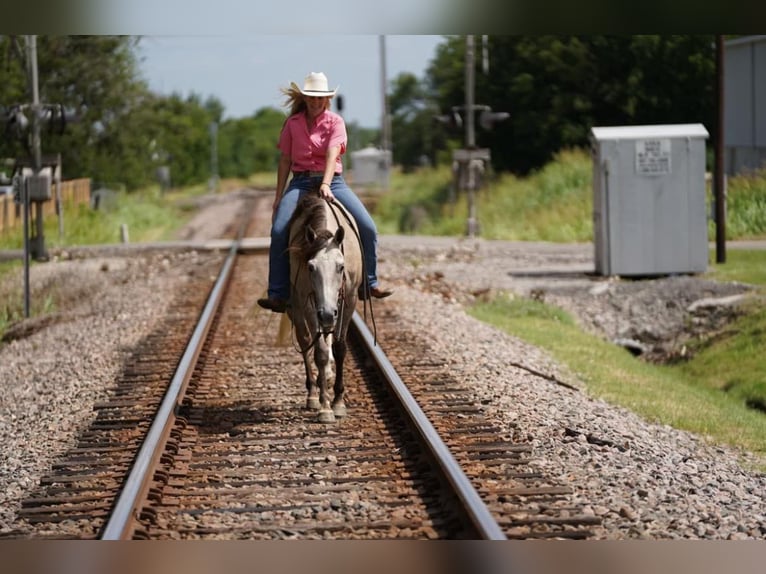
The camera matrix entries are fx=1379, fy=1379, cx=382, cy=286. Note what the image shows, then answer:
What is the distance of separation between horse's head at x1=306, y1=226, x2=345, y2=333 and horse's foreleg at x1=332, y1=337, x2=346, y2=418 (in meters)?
0.69

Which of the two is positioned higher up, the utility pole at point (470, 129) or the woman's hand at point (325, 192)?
the utility pole at point (470, 129)

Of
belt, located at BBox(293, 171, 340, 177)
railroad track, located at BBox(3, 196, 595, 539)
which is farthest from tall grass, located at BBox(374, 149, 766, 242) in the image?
belt, located at BBox(293, 171, 340, 177)

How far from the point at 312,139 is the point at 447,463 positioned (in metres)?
2.72

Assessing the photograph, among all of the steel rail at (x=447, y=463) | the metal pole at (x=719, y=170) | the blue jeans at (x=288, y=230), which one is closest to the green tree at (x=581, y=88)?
the metal pole at (x=719, y=170)

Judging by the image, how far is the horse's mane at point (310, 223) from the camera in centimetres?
890

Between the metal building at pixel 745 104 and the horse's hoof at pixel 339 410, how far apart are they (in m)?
19.5

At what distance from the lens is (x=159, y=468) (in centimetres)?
811

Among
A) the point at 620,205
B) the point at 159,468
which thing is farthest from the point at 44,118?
the point at 159,468

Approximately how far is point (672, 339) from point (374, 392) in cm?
797

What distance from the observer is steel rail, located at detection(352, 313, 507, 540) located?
6.58 meters

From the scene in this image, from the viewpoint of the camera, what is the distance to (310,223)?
904 centimetres

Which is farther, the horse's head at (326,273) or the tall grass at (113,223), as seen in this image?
the tall grass at (113,223)

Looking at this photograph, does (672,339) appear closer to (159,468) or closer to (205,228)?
(159,468)

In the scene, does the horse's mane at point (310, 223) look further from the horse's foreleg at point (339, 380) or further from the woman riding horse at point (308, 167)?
the horse's foreleg at point (339, 380)
